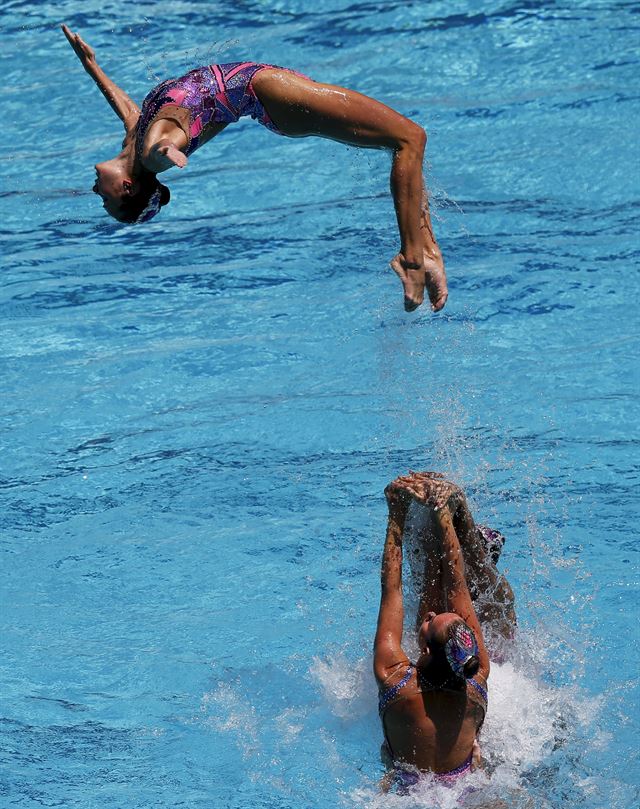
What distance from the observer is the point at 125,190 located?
5.46 meters

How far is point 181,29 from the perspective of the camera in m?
11.9

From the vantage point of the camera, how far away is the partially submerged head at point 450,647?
15.8ft

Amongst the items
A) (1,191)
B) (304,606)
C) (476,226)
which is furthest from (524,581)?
(1,191)

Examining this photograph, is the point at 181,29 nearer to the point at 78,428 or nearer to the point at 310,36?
the point at 310,36

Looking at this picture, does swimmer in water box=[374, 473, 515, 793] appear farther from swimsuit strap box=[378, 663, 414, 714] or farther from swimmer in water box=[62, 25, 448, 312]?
swimmer in water box=[62, 25, 448, 312]

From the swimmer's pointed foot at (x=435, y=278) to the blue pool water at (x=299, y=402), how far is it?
1.67 m

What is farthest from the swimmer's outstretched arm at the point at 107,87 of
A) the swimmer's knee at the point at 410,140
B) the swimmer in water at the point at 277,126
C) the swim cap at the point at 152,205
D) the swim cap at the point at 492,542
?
the swim cap at the point at 492,542

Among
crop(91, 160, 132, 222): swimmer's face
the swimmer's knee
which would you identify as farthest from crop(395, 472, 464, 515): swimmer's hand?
crop(91, 160, 132, 222): swimmer's face

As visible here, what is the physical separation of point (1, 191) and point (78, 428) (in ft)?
10.5

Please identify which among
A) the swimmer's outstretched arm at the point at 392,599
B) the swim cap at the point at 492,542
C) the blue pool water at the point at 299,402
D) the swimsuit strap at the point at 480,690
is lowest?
the blue pool water at the point at 299,402

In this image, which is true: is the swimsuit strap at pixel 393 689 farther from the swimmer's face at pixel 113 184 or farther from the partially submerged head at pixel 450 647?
the swimmer's face at pixel 113 184

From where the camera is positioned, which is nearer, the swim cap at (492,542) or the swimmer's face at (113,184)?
the swimmer's face at (113,184)

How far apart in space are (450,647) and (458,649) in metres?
0.03

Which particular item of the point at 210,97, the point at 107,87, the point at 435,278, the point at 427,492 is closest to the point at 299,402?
the point at 435,278
